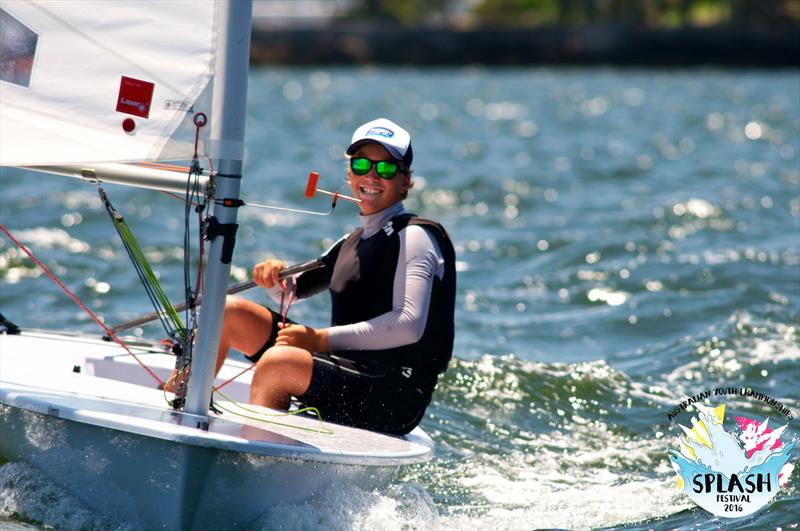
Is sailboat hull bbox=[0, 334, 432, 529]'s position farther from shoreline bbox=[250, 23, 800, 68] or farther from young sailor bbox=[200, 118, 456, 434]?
shoreline bbox=[250, 23, 800, 68]

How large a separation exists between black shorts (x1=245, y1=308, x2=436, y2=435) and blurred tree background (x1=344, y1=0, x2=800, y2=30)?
47502 mm

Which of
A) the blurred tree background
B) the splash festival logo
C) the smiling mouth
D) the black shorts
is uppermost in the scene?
the blurred tree background

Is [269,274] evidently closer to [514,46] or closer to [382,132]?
[382,132]

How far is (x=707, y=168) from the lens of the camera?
45.3ft

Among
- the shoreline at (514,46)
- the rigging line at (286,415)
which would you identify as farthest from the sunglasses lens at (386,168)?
the shoreline at (514,46)

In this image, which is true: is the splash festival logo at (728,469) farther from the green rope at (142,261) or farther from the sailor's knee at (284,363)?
the green rope at (142,261)

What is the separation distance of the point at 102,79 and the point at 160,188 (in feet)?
1.18

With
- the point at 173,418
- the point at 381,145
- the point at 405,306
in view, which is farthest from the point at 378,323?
the point at 173,418

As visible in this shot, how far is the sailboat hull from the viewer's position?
A: 3.35 meters

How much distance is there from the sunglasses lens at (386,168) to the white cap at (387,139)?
1.1 inches

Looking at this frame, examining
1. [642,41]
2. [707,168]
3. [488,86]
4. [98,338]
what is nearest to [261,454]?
[98,338]

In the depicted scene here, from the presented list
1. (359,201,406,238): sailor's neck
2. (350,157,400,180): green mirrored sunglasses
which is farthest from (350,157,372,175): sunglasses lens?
(359,201,406,238): sailor's neck

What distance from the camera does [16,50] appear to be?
3709mm

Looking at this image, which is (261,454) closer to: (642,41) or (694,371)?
(694,371)
